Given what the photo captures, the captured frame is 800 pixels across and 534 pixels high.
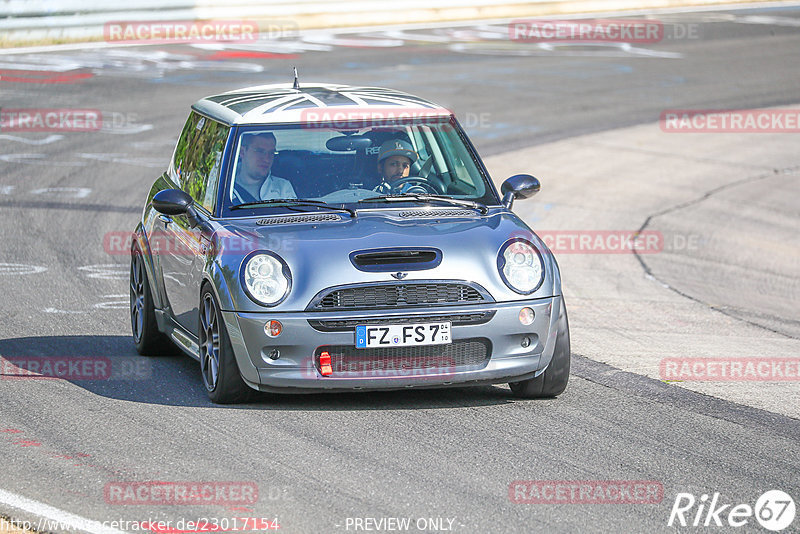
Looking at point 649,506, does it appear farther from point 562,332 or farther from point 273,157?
point 273,157

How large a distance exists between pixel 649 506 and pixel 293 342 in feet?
7.12

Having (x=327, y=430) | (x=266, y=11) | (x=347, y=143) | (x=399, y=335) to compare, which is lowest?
(x=266, y=11)

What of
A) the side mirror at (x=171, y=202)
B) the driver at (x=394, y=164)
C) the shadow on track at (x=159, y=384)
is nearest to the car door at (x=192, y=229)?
the side mirror at (x=171, y=202)

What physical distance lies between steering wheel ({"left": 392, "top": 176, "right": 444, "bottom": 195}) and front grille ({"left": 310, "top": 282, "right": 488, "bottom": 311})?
3.90ft

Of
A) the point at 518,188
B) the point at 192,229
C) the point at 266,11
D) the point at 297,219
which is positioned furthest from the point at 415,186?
the point at 266,11

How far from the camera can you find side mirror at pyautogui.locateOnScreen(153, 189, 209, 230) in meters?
7.75

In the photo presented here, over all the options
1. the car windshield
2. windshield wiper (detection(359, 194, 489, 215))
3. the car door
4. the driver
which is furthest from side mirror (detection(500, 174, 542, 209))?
the car door

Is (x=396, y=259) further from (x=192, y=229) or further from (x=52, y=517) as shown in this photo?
(x=52, y=517)

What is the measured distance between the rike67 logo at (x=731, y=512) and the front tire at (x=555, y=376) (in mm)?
1747

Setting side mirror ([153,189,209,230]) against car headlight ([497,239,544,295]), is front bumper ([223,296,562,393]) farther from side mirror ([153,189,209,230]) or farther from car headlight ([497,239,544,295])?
side mirror ([153,189,209,230])

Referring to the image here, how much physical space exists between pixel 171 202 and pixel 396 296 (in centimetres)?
161

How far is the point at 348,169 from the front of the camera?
801 centimetres

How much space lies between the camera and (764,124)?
21.4 meters

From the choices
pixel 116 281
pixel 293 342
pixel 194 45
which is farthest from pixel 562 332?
pixel 194 45
